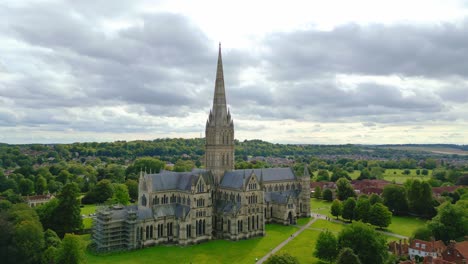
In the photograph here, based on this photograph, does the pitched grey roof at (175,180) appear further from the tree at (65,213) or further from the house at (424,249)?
the house at (424,249)

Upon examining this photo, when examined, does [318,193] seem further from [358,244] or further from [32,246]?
[32,246]

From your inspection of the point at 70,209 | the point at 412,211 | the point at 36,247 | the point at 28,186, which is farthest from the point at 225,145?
the point at 28,186

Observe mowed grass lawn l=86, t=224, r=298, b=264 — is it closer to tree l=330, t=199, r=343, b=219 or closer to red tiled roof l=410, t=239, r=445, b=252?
tree l=330, t=199, r=343, b=219

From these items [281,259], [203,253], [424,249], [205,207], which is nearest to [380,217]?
[424,249]

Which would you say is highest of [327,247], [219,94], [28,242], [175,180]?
[219,94]

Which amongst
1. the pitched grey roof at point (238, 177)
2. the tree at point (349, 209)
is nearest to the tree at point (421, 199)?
the tree at point (349, 209)

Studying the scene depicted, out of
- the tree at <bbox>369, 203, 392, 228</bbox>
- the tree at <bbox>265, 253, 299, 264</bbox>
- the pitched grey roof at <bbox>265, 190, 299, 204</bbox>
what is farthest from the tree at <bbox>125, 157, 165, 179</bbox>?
the tree at <bbox>265, 253, 299, 264</bbox>
